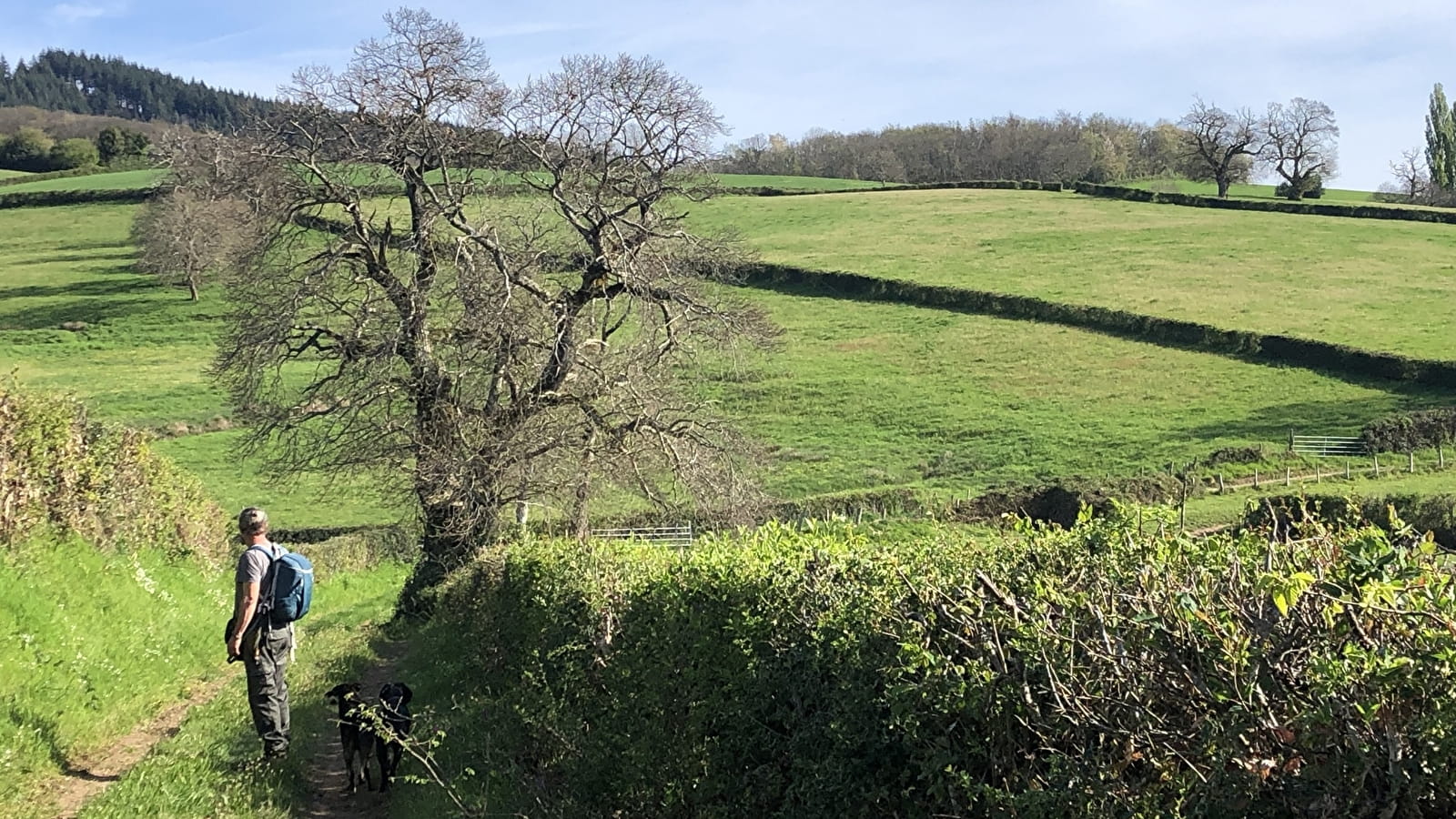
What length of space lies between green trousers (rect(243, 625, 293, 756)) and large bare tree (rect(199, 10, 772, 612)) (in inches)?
405

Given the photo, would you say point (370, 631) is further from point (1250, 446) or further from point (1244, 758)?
point (1250, 446)

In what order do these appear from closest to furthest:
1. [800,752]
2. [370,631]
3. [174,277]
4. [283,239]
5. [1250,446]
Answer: [800,752]
[370,631]
[283,239]
[1250,446]
[174,277]

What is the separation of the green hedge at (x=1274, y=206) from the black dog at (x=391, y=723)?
79130mm

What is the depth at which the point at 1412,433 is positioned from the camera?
34.4 m

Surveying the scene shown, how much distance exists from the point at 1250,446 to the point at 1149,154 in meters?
80.8

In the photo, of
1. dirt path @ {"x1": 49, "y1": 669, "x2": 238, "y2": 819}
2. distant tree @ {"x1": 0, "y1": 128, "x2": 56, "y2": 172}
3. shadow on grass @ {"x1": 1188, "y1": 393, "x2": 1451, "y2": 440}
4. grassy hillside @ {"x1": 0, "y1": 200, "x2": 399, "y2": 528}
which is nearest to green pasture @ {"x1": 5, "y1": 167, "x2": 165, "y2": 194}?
grassy hillside @ {"x1": 0, "y1": 200, "x2": 399, "y2": 528}

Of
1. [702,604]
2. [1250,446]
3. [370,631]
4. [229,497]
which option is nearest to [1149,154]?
[1250,446]

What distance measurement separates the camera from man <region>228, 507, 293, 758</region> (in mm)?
8086

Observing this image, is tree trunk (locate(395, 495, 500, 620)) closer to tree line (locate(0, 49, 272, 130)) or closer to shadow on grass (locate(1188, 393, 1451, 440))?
shadow on grass (locate(1188, 393, 1451, 440))

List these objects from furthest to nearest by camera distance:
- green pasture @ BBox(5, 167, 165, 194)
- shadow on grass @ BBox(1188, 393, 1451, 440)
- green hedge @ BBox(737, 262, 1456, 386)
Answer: green pasture @ BBox(5, 167, 165, 194) → green hedge @ BBox(737, 262, 1456, 386) → shadow on grass @ BBox(1188, 393, 1451, 440)

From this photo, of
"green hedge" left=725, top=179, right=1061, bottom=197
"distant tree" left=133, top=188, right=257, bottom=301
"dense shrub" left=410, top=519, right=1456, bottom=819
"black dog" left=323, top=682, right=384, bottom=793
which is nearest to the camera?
"dense shrub" left=410, top=519, right=1456, bottom=819

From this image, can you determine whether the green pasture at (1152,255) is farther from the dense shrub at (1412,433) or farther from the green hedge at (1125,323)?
the dense shrub at (1412,433)

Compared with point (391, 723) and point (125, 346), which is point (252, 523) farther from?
point (125, 346)

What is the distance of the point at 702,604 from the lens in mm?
6297
